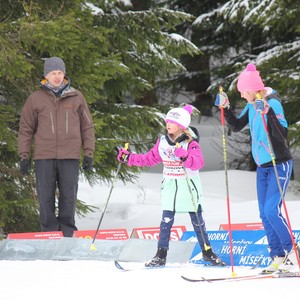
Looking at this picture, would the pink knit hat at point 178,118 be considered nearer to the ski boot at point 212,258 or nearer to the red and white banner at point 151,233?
the ski boot at point 212,258

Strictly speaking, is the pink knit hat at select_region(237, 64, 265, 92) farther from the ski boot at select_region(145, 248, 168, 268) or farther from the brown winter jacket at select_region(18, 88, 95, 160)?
the brown winter jacket at select_region(18, 88, 95, 160)

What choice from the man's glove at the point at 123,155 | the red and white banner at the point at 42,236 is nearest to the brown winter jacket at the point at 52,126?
the red and white banner at the point at 42,236

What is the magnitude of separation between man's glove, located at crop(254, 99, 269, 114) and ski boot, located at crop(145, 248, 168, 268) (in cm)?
152

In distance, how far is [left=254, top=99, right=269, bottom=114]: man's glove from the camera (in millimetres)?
5965

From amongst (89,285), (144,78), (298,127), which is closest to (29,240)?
(89,285)

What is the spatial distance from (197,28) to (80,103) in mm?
10540

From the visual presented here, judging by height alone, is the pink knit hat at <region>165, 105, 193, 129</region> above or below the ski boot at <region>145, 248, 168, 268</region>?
above

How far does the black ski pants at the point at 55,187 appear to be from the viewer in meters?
7.96

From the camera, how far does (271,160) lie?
20.4 ft

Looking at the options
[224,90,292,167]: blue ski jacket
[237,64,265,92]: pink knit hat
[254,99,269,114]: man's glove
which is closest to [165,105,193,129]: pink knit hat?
[224,90,292,167]: blue ski jacket

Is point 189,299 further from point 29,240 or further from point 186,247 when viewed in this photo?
point 29,240

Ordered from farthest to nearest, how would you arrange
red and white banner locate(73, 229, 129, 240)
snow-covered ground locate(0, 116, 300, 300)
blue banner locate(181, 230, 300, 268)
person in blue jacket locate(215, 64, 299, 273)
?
red and white banner locate(73, 229, 129, 240) → blue banner locate(181, 230, 300, 268) → person in blue jacket locate(215, 64, 299, 273) → snow-covered ground locate(0, 116, 300, 300)

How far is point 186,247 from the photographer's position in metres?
7.13

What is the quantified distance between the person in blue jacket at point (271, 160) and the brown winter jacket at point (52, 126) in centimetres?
212
